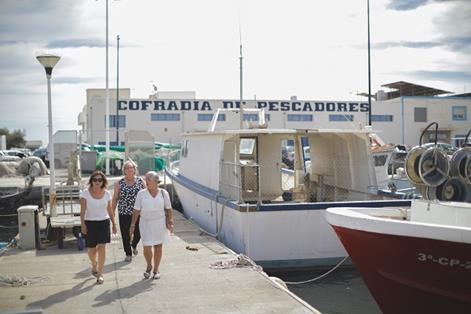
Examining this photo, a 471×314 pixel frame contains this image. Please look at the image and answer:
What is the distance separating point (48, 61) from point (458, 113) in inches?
1967

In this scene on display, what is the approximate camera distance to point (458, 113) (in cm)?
5509

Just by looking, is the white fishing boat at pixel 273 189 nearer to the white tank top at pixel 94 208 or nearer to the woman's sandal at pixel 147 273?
the woman's sandal at pixel 147 273

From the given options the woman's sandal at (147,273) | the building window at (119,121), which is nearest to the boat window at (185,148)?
the woman's sandal at (147,273)

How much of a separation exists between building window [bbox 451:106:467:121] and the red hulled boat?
50177 millimetres

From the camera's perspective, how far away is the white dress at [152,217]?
8242 mm

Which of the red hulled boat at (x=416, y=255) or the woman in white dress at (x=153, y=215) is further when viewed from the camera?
the woman in white dress at (x=153, y=215)

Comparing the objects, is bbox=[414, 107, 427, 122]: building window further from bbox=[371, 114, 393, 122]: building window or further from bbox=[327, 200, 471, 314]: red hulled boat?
bbox=[327, 200, 471, 314]: red hulled boat

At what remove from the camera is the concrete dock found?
→ 279 inches

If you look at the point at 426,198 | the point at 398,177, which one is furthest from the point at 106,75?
the point at 426,198

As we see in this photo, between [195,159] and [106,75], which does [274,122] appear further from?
[195,159]

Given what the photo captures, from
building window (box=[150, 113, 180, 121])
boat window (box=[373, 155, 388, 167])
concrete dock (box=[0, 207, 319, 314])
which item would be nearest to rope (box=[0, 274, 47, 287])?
concrete dock (box=[0, 207, 319, 314])

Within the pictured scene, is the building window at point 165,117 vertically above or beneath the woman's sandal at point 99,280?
above

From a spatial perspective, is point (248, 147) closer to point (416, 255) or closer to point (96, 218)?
point (96, 218)

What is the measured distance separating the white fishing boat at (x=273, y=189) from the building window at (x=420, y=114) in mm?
40807
